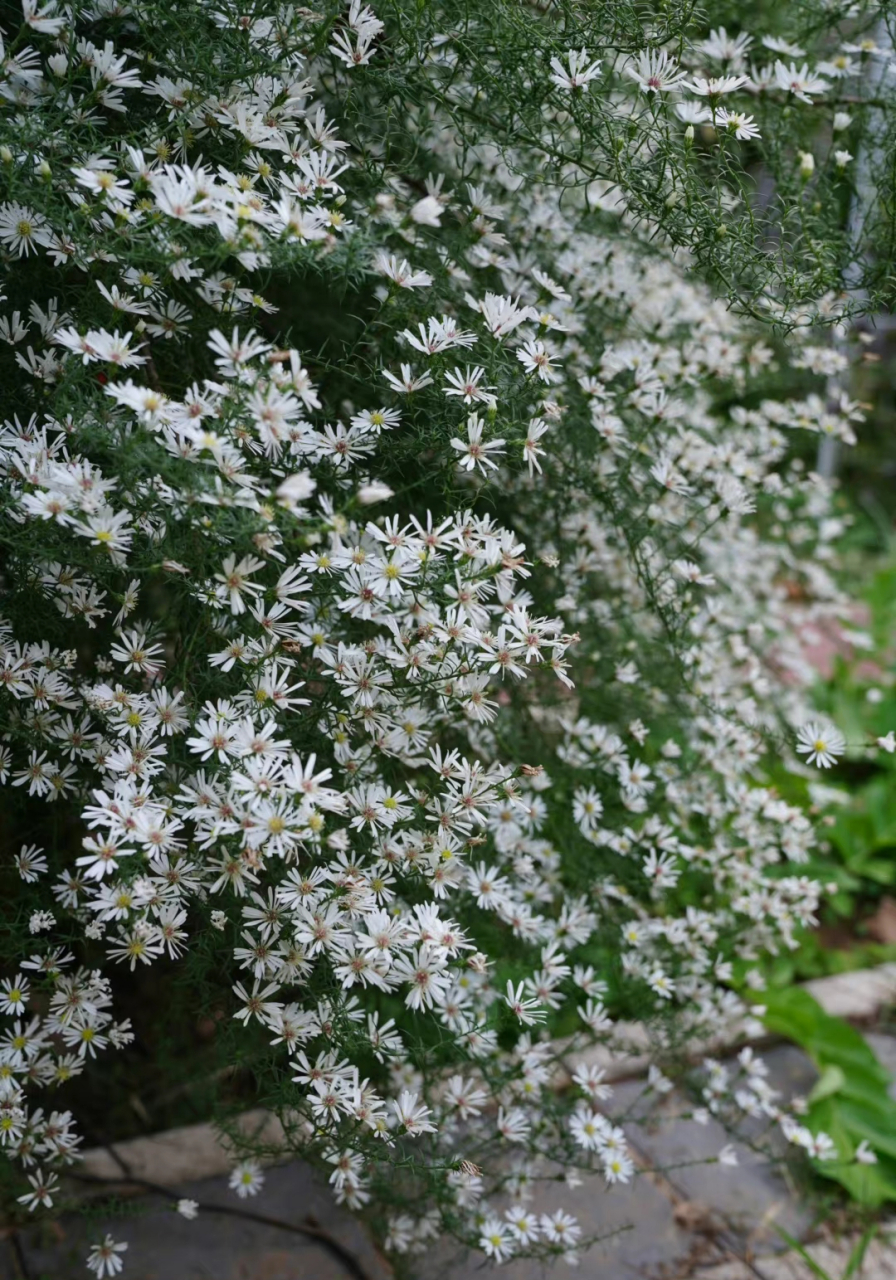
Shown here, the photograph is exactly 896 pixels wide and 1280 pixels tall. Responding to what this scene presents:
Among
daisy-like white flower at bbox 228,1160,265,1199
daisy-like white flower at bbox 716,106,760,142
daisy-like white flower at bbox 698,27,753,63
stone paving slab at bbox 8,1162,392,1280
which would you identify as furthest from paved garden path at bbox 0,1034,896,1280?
daisy-like white flower at bbox 698,27,753,63

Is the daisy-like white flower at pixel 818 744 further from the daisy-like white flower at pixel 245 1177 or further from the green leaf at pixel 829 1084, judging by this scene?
the daisy-like white flower at pixel 245 1177

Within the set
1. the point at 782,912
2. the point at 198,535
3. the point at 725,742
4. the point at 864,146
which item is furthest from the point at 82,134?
the point at 782,912

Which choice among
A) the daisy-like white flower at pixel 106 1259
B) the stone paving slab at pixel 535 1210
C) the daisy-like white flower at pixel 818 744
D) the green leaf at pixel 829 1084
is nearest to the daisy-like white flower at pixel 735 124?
the daisy-like white flower at pixel 818 744

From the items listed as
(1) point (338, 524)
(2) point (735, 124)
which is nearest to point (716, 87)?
(2) point (735, 124)

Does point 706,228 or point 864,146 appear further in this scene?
point 864,146

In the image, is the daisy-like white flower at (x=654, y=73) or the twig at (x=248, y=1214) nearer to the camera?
the daisy-like white flower at (x=654, y=73)

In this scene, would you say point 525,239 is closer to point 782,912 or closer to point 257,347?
point 257,347

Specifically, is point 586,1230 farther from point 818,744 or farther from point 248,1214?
point 818,744
